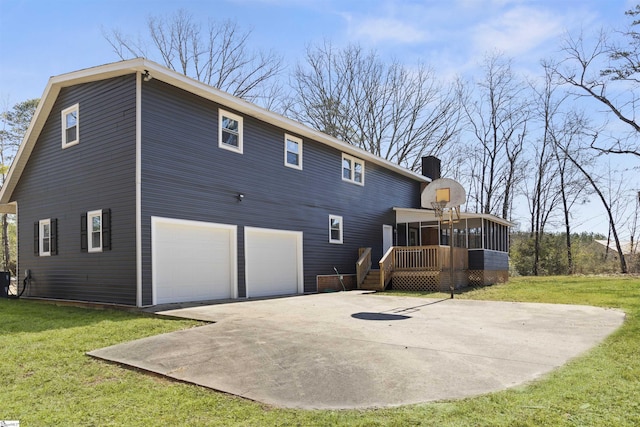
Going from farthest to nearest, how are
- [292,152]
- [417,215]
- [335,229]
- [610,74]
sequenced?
[610,74] → [417,215] → [335,229] → [292,152]

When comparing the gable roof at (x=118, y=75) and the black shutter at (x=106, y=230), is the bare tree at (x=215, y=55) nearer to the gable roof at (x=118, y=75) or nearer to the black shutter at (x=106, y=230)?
the gable roof at (x=118, y=75)

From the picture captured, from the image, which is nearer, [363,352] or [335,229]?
[363,352]

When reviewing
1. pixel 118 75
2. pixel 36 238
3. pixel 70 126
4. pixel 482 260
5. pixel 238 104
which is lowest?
pixel 482 260

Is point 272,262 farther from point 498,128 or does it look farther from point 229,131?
point 498,128

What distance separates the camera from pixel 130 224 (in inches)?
389

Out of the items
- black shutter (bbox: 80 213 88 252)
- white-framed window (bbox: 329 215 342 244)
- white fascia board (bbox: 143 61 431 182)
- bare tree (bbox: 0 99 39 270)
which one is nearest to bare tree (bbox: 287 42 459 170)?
white fascia board (bbox: 143 61 431 182)

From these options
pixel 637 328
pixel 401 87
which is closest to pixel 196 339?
pixel 637 328

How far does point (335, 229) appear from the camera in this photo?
16.6 metres

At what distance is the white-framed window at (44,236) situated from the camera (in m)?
12.9

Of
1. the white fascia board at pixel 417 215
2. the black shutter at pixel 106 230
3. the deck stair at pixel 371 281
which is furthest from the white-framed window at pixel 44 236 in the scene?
the white fascia board at pixel 417 215

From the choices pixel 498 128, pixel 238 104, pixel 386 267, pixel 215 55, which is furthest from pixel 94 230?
pixel 498 128

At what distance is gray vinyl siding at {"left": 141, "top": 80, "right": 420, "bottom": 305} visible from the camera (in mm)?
10227

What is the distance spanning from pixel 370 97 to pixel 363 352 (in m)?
26.3

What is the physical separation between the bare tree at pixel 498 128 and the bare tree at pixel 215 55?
14188 millimetres
